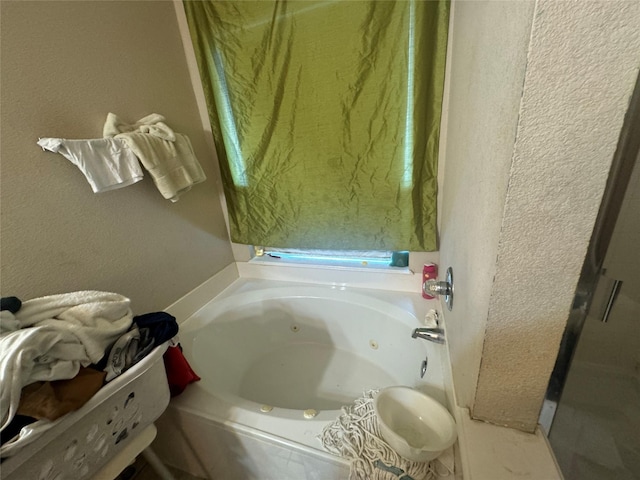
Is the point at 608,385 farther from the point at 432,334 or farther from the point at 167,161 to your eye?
the point at 167,161

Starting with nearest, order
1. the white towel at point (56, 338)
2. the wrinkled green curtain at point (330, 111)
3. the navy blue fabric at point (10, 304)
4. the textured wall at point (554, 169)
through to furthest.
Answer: the textured wall at point (554, 169) < the white towel at point (56, 338) < the navy blue fabric at point (10, 304) < the wrinkled green curtain at point (330, 111)

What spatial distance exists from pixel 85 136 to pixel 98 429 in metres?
0.94

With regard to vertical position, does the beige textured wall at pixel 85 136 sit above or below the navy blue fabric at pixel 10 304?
above

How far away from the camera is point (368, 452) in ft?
2.32

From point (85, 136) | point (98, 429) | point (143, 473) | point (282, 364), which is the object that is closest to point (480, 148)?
point (98, 429)

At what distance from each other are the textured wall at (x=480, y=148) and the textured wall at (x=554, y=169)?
0.02 metres

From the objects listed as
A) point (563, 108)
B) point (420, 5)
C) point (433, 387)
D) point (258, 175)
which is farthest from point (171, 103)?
point (433, 387)

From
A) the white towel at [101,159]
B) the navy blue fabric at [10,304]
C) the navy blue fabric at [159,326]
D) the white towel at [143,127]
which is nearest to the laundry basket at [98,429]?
the navy blue fabric at [159,326]

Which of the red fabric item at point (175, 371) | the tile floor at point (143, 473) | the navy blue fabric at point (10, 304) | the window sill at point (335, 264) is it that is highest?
the navy blue fabric at point (10, 304)

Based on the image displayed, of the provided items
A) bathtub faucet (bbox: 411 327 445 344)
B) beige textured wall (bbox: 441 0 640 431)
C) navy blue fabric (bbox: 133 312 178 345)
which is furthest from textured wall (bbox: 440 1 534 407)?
navy blue fabric (bbox: 133 312 178 345)

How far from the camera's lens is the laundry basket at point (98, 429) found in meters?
0.55

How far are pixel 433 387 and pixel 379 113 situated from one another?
1092mm

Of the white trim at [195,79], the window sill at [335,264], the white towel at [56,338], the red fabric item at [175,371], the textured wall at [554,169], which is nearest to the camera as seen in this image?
the textured wall at [554,169]

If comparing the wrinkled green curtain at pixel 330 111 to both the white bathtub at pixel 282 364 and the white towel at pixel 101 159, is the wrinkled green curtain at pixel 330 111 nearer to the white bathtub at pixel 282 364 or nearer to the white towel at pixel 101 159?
the white bathtub at pixel 282 364
